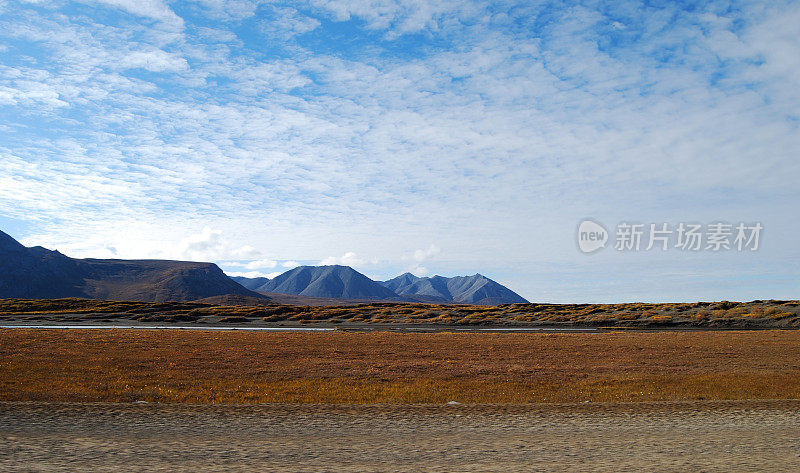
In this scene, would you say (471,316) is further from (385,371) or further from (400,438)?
(400,438)

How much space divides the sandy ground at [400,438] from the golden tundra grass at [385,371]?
3.59 meters

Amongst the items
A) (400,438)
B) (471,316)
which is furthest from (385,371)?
(471,316)

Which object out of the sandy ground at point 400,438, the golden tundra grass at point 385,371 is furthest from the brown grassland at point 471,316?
the sandy ground at point 400,438

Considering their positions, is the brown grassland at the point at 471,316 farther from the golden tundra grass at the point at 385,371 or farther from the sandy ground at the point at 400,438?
the sandy ground at the point at 400,438

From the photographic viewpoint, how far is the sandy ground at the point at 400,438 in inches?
444

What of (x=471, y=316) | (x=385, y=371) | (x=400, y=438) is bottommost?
(x=385, y=371)

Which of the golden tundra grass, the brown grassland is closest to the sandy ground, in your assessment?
the golden tundra grass

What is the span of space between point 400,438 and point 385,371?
50.0 feet

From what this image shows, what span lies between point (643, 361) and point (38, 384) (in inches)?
1284

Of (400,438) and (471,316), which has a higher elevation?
(400,438)

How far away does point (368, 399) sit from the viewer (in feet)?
66.6

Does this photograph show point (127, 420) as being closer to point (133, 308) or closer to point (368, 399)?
point (368, 399)

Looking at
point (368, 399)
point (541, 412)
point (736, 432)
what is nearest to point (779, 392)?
point (736, 432)

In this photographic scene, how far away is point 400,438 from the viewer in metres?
13.5
